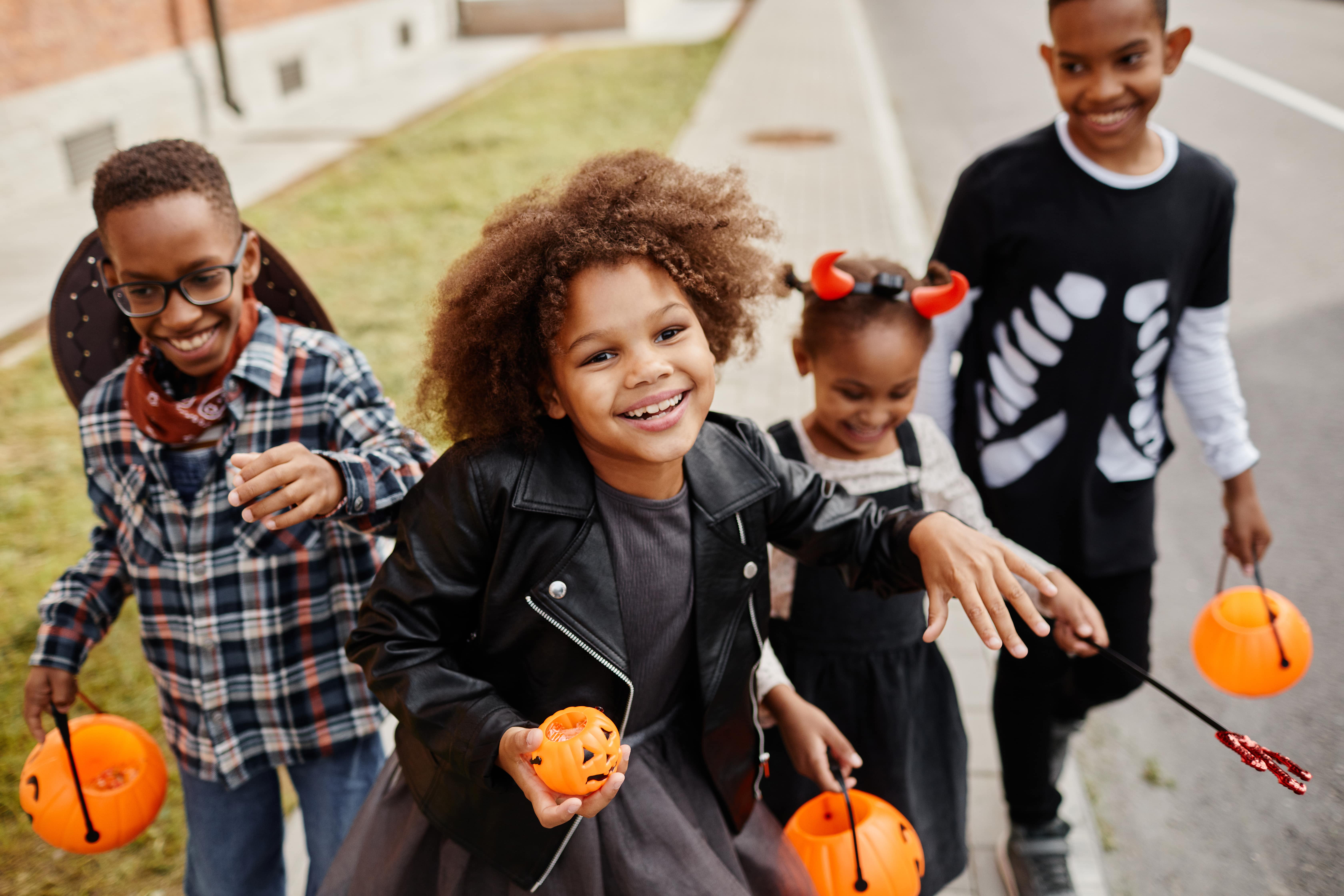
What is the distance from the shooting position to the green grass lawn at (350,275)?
9.84ft

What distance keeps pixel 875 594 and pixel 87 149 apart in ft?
32.6

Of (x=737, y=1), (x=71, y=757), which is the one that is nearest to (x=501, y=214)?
(x=71, y=757)

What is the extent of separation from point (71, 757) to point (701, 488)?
52.3 inches

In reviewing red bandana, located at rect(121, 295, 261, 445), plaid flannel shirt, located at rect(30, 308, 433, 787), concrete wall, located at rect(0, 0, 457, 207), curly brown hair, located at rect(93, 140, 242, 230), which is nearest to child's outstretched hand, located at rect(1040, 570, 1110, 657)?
plaid flannel shirt, located at rect(30, 308, 433, 787)

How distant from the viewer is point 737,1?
26.7 meters

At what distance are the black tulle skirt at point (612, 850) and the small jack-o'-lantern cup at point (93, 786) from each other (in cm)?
52

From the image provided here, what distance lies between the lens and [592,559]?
165 centimetres

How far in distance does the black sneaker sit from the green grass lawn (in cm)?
192

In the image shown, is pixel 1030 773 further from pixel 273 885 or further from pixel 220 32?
pixel 220 32

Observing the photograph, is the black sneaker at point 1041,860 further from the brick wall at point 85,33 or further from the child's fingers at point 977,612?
the brick wall at point 85,33

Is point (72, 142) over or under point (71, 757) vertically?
under

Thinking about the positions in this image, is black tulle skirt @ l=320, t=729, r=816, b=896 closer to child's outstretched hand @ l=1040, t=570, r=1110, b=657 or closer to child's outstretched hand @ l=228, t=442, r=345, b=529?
child's outstretched hand @ l=228, t=442, r=345, b=529

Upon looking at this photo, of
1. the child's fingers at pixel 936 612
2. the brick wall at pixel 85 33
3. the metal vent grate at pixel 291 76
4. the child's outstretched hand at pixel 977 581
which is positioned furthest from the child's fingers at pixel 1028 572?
the metal vent grate at pixel 291 76

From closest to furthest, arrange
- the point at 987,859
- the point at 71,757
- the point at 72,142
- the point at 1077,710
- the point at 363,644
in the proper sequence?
the point at 363,644 → the point at 71,757 → the point at 1077,710 → the point at 987,859 → the point at 72,142
